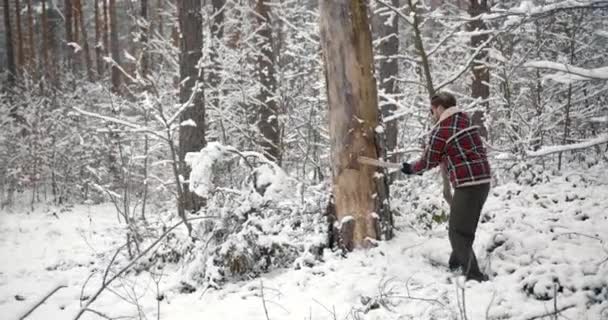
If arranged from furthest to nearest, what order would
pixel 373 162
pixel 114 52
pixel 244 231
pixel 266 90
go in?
pixel 114 52
pixel 266 90
pixel 244 231
pixel 373 162

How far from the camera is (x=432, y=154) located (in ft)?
14.0

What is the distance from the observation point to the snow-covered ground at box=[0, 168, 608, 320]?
3.80 metres

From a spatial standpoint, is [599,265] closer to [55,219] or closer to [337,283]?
[337,283]

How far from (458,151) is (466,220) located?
1.98 feet

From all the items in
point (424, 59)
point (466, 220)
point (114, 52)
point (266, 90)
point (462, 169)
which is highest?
point (114, 52)

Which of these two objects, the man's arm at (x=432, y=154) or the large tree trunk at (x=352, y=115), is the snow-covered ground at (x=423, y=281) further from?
the man's arm at (x=432, y=154)

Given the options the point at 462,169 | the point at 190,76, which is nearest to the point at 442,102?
the point at 462,169

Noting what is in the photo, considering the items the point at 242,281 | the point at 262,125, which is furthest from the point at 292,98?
the point at 242,281

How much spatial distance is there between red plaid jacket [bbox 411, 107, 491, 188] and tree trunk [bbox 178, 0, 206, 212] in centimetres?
500

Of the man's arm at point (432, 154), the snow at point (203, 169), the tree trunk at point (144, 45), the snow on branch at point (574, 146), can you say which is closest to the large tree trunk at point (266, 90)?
the tree trunk at point (144, 45)

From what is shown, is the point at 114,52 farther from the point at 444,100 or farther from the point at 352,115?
the point at 444,100

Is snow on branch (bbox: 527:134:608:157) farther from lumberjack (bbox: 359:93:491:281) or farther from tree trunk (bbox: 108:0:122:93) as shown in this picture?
tree trunk (bbox: 108:0:122:93)

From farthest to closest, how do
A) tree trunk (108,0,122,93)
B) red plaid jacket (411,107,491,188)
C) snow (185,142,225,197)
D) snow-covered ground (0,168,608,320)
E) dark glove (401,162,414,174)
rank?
tree trunk (108,0,122,93) < snow (185,142,225,197) < dark glove (401,162,414,174) < red plaid jacket (411,107,491,188) < snow-covered ground (0,168,608,320)

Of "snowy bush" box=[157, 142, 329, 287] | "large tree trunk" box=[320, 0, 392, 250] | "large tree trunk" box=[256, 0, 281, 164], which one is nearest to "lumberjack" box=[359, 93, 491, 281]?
"large tree trunk" box=[320, 0, 392, 250]
